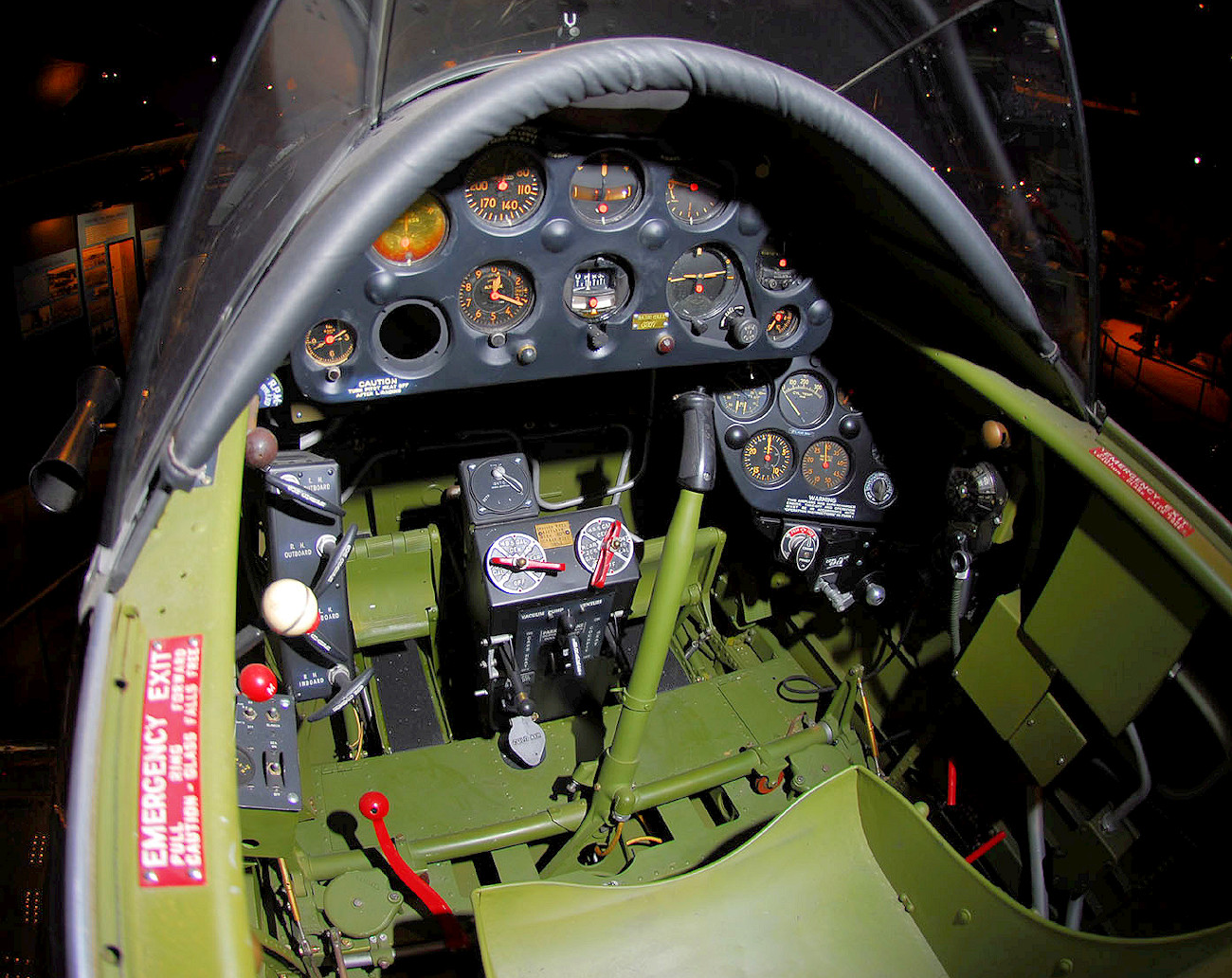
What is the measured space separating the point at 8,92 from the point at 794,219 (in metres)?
2.24

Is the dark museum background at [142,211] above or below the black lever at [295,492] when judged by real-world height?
above

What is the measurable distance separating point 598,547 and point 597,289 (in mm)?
732

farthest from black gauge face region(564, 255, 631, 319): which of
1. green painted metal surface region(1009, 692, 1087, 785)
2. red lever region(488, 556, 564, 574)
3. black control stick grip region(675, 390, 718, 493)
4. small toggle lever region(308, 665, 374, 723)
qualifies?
green painted metal surface region(1009, 692, 1087, 785)

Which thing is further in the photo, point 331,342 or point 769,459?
point 769,459

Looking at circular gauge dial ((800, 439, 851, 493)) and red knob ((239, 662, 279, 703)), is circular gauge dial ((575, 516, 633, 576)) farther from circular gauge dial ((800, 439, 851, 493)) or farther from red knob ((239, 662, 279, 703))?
red knob ((239, 662, 279, 703))

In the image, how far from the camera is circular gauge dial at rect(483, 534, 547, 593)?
242 centimetres

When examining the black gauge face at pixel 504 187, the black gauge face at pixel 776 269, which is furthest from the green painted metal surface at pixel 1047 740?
the black gauge face at pixel 504 187

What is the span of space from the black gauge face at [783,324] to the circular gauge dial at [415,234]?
3.20ft

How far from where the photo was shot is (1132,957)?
175cm

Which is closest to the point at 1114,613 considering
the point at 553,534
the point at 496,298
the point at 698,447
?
the point at 698,447

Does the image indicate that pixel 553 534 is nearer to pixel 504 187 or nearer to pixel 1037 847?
pixel 504 187

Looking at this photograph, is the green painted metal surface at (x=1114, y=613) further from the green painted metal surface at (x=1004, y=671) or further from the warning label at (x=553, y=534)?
the warning label at (x=553, y=534)

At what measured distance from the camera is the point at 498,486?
8.52 ft

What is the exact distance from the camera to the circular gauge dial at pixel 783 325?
8.38 feet
